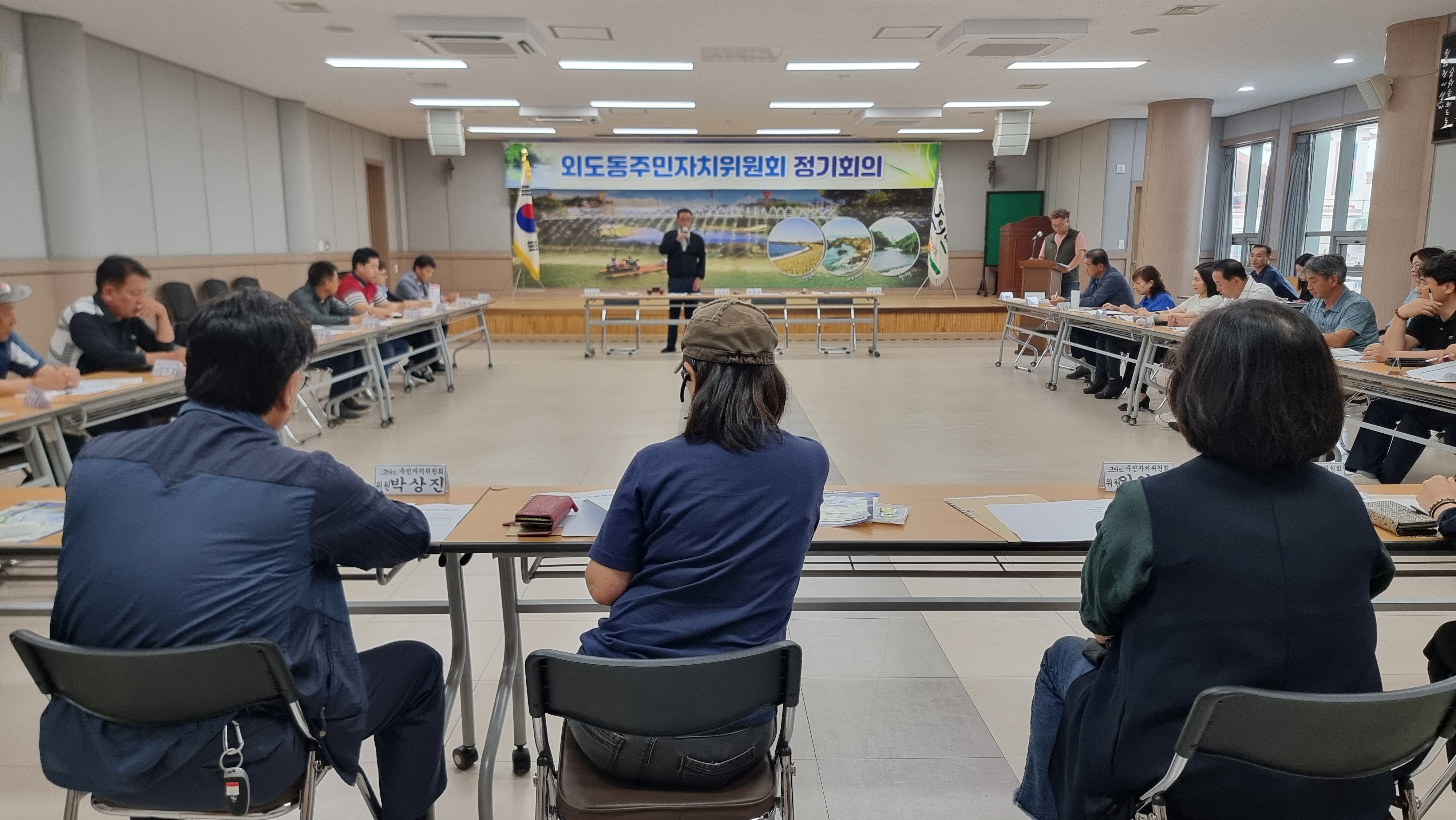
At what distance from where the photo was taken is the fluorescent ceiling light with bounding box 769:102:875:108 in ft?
31.6

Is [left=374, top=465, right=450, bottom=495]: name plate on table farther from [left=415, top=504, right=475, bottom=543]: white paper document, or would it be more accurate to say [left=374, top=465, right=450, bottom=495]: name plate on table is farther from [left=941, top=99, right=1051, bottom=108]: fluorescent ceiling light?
[left=941, top=99, right=1051, bottom=108]: fluorescent ceiling light

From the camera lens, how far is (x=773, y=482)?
1383mm

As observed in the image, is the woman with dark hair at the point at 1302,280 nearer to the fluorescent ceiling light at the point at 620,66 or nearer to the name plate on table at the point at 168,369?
the fluorescent ceiling light at the point at 620,66

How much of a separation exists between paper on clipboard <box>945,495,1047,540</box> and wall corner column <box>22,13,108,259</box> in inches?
264

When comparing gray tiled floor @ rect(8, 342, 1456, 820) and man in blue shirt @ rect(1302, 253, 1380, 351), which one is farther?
man in blue shirt @ rect(1302, 253, 1380, 351)

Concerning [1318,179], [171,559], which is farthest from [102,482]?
[1318,179]

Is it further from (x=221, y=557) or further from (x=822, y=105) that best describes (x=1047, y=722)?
(x=822, y=105)

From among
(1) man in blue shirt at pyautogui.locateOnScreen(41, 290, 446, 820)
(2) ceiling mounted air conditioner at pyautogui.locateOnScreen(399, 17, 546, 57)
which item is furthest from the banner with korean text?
(1) man in blue shirt at pyautogui.locateOnScreen(41, 290, 446, 820)

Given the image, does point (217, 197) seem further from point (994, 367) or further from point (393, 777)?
point (393, 777)

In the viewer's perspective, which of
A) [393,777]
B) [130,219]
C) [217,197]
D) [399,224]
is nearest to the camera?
[393,777]

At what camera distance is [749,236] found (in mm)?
13234

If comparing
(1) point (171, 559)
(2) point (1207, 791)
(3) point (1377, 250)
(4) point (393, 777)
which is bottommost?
(4) point (393, 777)

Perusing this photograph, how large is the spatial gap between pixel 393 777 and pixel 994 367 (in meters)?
7.87

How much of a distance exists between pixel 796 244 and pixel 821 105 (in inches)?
142
